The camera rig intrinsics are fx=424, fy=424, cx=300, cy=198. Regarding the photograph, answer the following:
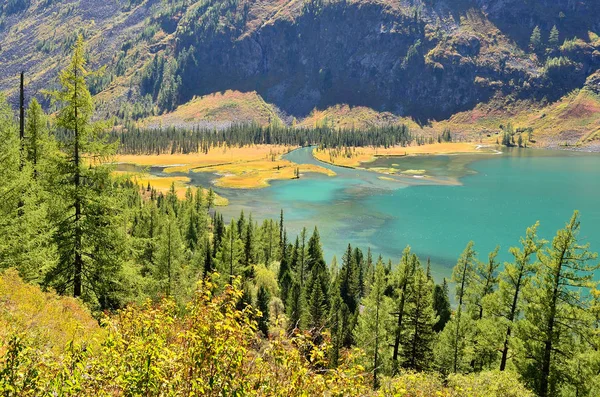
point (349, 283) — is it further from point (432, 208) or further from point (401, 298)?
point (432, 208)

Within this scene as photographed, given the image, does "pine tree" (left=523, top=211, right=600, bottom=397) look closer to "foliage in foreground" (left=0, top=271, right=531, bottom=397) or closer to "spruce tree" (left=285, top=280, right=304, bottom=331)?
"foliage in foreground" (left=0, top=271, right=531, bottom=397)

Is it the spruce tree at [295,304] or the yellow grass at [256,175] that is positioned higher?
the yellow grass at [256,175]

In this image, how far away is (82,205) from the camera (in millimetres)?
23750

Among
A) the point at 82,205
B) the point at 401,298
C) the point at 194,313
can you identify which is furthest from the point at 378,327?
the point at 194,313

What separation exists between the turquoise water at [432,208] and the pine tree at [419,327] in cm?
3423

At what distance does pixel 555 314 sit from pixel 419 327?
620 inches

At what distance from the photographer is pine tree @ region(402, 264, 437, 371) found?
3997cm

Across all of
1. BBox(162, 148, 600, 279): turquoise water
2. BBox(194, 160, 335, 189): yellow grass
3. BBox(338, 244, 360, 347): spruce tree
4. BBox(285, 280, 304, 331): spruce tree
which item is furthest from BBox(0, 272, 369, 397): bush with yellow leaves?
BBox(194, 160, 335, 189): yellow grass

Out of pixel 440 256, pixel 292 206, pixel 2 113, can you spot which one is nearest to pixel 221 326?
pixel 2 113

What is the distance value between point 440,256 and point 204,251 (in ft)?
146

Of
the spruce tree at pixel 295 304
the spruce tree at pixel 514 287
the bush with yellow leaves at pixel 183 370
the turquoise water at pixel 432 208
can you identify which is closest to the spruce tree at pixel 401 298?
the spruce tree at pixel 514 287

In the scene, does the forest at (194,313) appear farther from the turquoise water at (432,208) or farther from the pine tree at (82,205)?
the turquoise water at (432,208)

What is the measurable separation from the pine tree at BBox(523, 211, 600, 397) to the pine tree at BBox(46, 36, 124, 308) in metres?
26.1

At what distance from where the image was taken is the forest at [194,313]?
8602 mm
